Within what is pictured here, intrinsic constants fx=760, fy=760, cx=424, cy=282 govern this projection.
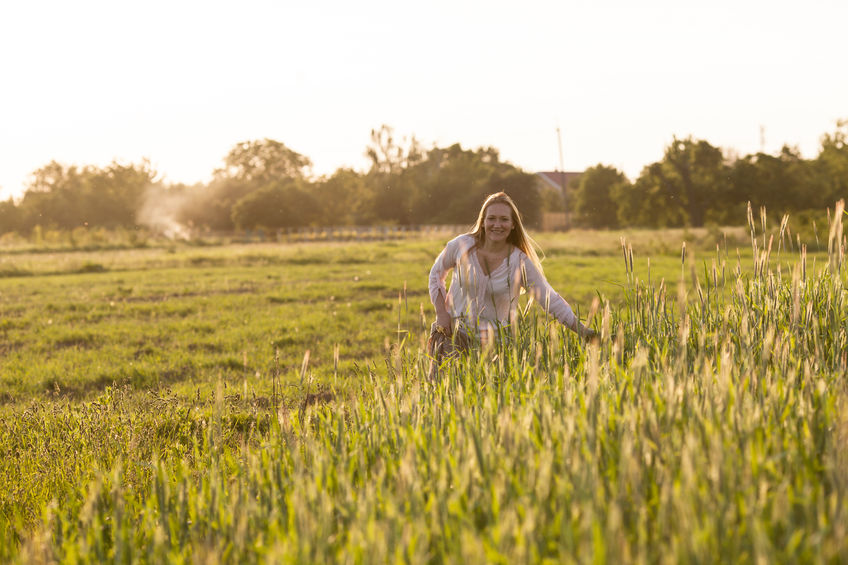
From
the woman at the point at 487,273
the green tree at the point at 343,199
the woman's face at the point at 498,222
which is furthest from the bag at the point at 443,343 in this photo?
the green tree at the point at 343,199

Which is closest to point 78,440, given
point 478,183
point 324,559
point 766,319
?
point 324,559

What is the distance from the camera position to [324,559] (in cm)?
242

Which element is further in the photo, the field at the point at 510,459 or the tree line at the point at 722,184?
the tree line at the point at 722,184

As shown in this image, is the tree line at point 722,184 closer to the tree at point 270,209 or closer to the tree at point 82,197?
the tree at point 270,209

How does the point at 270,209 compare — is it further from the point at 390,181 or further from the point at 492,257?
the point at 492,257

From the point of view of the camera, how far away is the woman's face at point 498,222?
5793 mm

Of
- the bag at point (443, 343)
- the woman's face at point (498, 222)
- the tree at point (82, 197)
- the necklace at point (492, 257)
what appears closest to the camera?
the bag at point (443, 343)

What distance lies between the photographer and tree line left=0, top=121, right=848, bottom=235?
→ 68.5 metres

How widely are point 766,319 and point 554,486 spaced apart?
2.68 m

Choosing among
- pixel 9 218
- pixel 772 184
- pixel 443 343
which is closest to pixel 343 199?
pixel 9 218

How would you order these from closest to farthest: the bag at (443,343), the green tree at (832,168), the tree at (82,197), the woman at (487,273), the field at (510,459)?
the field at (510,459), the bag at (443,343), the woman at (487,273), the green tree at (832,168), the tree at (82,197)

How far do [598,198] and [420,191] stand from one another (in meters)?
18.3

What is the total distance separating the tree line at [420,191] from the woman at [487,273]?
59446 millimetres

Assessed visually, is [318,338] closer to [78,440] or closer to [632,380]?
[78,440]
